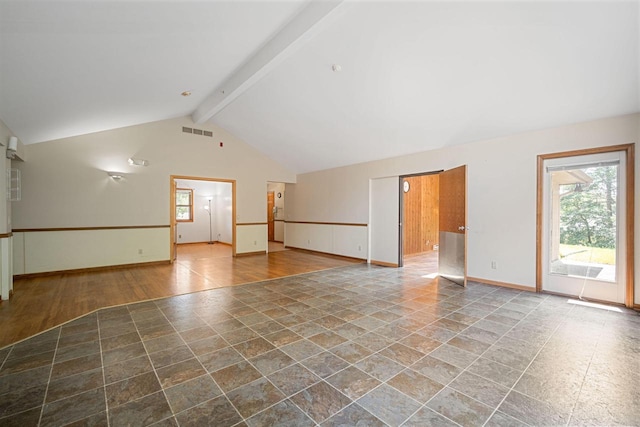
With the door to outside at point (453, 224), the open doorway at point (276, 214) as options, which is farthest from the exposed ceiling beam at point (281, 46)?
the open doorway at point (276, 214)

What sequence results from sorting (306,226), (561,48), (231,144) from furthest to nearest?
1. (306,226)
2. (231,144)
3. (561,48)

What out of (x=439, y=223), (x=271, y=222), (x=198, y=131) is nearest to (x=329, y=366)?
(x=439, y=223)

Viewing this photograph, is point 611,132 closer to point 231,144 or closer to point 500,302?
point 500,302

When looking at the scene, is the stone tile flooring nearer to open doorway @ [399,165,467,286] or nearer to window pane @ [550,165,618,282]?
window pane @ [550,165,618,282]

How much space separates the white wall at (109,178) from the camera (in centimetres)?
499

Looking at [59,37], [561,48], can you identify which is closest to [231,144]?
[59,37]

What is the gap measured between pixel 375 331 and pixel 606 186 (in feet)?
12.1

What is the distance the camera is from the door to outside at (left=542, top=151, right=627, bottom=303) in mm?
3543

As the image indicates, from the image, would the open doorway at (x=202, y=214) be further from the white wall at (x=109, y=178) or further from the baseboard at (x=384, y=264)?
the baseboard at (x=384, y=264)

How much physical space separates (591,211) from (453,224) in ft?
5.70

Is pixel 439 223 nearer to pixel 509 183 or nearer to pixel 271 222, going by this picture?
pixel 509 183

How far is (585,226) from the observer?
383 centimetres

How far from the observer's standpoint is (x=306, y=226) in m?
8.41

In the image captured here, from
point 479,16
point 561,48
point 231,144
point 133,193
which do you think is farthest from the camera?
point 231,144
